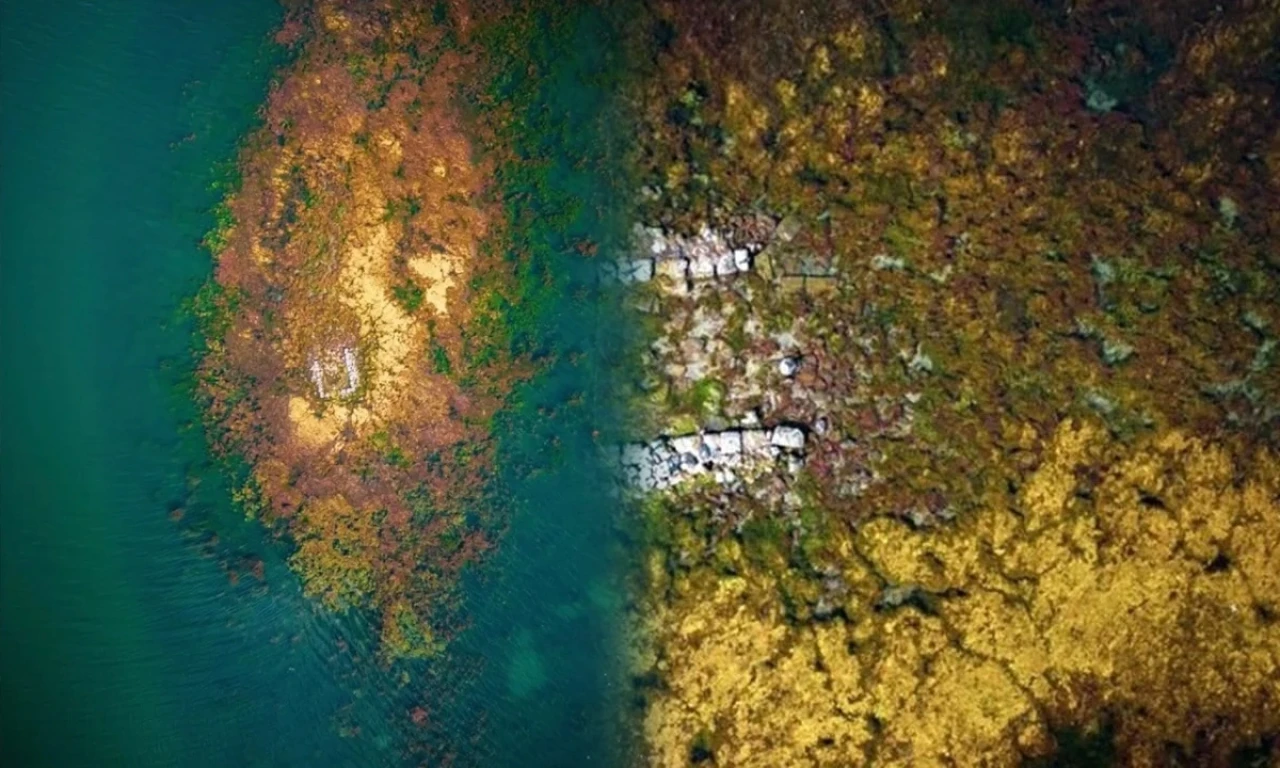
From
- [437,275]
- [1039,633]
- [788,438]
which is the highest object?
[437,275]

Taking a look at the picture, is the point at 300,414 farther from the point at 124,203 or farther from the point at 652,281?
the point at 652,281

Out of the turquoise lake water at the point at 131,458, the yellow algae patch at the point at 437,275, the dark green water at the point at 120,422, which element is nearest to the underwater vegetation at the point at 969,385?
the yellow algae patch at the point at 437,275

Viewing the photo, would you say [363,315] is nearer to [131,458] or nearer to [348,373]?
[348,373]

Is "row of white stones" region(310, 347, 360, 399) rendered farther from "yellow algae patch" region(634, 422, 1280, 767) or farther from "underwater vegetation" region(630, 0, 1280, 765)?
"yellow algae patch" region(634, 422, 1280, 767)

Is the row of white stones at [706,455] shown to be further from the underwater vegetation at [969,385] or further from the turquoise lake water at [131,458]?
the turquoise lake water at [131,458]

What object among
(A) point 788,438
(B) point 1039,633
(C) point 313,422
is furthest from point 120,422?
(B) point 1039,633

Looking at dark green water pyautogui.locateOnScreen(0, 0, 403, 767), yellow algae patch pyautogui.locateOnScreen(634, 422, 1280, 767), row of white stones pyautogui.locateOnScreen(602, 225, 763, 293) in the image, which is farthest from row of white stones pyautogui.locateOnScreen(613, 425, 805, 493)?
dark green water pyautogui.locateOnScreen(0, 0, 403, 767)
